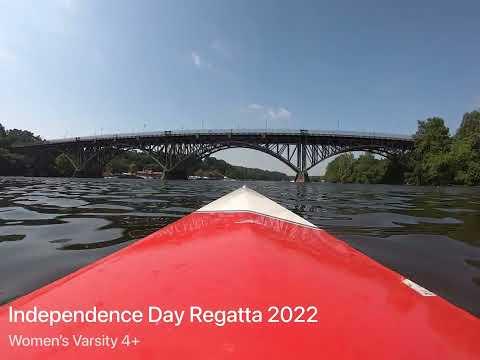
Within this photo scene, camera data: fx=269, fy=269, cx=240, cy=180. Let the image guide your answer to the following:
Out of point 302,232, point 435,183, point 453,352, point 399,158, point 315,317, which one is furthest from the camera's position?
point 399,158

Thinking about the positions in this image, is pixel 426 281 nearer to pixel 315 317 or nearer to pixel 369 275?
pixel 369 275

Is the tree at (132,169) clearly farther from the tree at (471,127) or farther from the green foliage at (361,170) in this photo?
the tree at (471,127)

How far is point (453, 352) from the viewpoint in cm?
80

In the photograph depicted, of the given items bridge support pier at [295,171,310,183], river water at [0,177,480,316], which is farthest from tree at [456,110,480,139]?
river water at [0,177,480,316]

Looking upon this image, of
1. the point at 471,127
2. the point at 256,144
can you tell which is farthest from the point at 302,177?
the point at 471,127

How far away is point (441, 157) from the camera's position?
35375 mm

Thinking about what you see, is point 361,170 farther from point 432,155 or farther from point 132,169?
point 132,169

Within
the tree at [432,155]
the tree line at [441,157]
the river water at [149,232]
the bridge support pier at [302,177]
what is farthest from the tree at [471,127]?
the river water at [149,232]

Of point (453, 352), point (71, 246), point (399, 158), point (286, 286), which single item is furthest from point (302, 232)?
point (399, 158)

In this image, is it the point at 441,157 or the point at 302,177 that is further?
the point at 302,177

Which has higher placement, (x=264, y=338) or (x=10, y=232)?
(x=264, y=338)

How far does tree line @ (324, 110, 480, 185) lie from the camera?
34.3 metres

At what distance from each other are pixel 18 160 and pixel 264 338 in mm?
70594

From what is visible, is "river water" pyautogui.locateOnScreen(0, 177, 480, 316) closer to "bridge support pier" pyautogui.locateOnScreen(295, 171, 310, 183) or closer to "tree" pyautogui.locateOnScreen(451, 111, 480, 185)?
"tree" pyautogui.locateOnScreen(451, 111, 480, 185)
